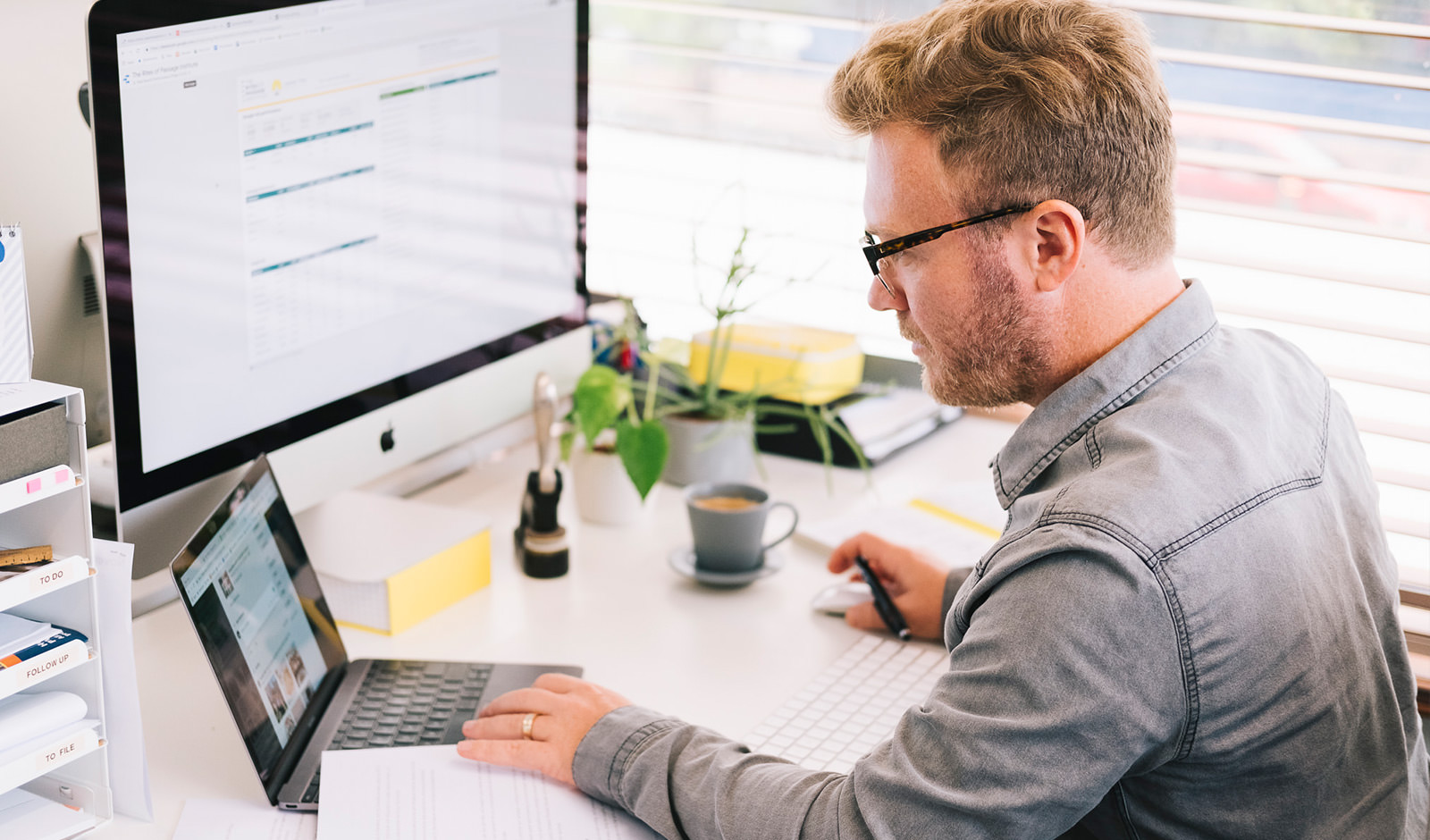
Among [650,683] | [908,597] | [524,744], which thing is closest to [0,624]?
[524,744]

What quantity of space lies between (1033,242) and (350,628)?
0.76m

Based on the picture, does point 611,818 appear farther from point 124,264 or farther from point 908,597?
point 124,264

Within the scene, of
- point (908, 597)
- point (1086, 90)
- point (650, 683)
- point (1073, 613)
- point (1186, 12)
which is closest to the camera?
point (1073, 613)

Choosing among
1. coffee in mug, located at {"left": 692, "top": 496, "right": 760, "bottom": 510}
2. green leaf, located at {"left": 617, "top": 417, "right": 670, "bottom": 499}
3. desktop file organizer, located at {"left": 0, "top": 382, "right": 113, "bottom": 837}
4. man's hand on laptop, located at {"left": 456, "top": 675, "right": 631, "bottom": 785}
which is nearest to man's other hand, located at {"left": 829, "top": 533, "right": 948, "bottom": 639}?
coffee in mug, located at {"left": 692, "top": 496, "right": 760, "bottom": 510}

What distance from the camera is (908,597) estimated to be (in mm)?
1277

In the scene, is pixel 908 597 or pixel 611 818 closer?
A: pixel 611 818

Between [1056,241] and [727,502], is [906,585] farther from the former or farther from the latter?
[1056,241]

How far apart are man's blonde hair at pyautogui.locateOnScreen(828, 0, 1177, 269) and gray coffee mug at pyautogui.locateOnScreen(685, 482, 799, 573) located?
1.69ft

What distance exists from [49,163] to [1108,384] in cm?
95

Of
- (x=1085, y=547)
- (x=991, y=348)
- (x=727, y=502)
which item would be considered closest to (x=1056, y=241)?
(x=991, y=348)

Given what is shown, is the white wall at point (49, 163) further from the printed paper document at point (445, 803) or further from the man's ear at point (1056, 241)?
the man's ear at point (1056, 241)

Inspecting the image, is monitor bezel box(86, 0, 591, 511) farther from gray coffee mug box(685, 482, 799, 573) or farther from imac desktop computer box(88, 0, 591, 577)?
gray coffee mug box(685, 482, 799, 573)

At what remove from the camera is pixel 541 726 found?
98 centimetres

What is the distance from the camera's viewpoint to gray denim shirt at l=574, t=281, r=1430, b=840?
75 centimetres
